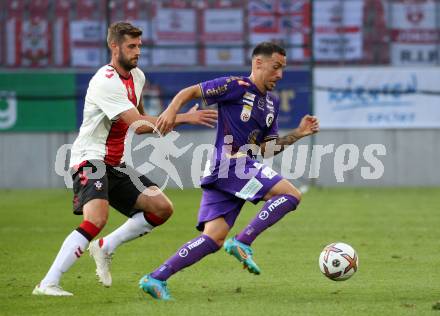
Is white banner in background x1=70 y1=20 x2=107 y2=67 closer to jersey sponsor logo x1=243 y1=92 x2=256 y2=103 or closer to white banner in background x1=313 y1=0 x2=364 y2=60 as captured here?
white banner in background x1=313 y1=0 x2=364 y2=60

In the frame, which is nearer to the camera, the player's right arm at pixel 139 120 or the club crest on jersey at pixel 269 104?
the player's right arm at pixel 139 120

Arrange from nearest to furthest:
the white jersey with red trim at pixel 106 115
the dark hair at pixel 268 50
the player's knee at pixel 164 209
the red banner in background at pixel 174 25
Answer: the white jersey with red trim at pixel 106 115 → the dark hair at pixel 268 50 → the player's knee at pixel 164 209 → the red banner in background at pixel 174 25

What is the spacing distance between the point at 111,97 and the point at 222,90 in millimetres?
895

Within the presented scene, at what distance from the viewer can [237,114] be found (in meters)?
8.15

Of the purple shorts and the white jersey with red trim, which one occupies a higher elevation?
the white jersey with red trim

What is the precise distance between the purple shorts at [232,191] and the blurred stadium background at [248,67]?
13822mm

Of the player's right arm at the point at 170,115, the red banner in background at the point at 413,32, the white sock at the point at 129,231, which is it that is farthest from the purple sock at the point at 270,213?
the red banner in background at the point at 413,32

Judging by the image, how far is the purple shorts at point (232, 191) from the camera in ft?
25.8

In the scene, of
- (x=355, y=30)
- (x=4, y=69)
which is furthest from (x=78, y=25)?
(x=355, y=30)

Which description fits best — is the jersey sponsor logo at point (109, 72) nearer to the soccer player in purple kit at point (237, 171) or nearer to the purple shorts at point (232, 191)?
the soccer player in purple kit at point (237, 171)

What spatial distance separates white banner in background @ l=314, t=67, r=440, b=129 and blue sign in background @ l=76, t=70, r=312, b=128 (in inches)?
12.6

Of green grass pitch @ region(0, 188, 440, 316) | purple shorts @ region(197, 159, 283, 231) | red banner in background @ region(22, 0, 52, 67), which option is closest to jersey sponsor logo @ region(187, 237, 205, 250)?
purple shorts @ region(197, 159, 283, 231)

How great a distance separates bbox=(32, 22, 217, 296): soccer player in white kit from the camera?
26.2 feet

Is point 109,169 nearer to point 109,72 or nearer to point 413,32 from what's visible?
point 109,72
